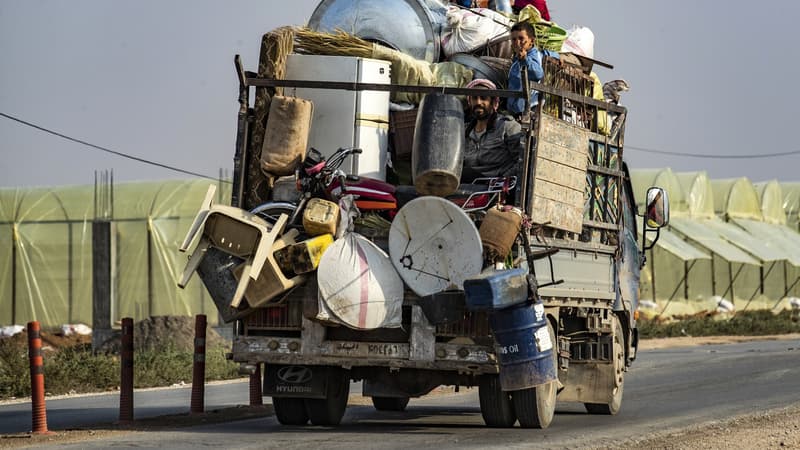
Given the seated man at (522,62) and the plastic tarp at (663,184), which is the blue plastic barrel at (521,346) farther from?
the plastic tarp at (663,184)

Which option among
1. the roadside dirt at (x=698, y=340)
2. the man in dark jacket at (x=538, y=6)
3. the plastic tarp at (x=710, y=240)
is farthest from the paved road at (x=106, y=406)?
the plastic tarp at (x=710, y=240)

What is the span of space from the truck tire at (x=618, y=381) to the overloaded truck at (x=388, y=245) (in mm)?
1638

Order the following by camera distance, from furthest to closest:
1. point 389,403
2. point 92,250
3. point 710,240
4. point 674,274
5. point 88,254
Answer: point 710,240 < point 674,274 < point 88,254 < point 92,250 < point 389,403

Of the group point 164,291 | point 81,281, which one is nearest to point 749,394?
point 164,291

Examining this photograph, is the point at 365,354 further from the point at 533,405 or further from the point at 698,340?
the point at 698,340

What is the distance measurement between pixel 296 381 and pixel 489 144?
2.58 meters

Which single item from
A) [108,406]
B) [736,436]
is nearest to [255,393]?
[108,406]

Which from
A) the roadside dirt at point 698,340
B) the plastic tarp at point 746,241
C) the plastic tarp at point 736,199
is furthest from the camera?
the plastic tarp at point 736,199

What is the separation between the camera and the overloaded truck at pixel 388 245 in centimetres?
1058

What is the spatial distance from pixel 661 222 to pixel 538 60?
3346 mm

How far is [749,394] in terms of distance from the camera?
53.4ft

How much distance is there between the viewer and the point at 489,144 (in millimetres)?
11406

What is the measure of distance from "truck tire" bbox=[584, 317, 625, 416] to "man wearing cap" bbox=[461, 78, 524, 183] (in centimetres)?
307

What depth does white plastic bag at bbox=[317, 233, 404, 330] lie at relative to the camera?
34.9 feet
